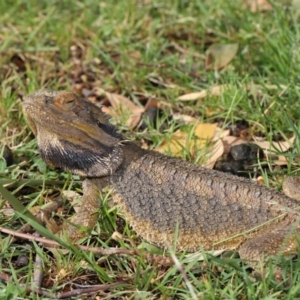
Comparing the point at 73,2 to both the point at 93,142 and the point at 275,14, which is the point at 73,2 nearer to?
the point at 275,14

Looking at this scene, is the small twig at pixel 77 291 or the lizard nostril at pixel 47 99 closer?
the small twig at pixel 77 291

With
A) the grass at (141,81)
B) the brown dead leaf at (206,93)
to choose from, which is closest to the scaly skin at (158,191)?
the grass at (141,81)

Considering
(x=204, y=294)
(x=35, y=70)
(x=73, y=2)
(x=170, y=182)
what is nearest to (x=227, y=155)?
(x=170, y=182)

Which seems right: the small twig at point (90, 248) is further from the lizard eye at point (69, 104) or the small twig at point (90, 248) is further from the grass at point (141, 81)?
the lizard eye at point (69, 104)

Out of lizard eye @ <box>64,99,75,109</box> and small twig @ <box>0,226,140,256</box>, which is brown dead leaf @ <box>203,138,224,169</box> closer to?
lizard eye @ <box>64,99,75,109</box>

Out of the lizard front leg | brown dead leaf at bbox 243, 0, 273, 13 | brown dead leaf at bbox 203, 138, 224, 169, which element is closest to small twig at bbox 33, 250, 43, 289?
the lizard front leg

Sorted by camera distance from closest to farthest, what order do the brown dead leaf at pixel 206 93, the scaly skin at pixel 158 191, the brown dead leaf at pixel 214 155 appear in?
the scaly skin at pixel 158 191 → the brown dead leaf at pixel 214 155 → the brown dead leaf at pixel 206 93
